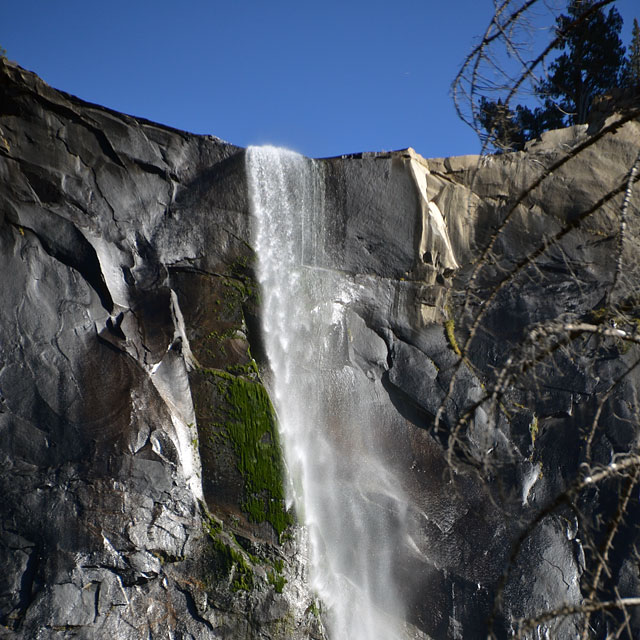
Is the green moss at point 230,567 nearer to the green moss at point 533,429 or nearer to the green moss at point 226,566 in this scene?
the green moss at point 226,566

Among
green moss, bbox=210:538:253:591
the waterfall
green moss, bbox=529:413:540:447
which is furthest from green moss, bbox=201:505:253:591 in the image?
green moss, bbox=529:413:540:447

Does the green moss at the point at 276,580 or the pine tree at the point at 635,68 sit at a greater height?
the pine tree at the point at 635,68

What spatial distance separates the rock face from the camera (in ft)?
20.3

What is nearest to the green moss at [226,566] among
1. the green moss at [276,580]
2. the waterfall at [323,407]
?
the green moss at [276,580]

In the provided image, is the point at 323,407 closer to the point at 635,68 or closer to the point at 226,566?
the point at 226,566

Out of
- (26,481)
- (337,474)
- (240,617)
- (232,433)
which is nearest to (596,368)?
(337,474)

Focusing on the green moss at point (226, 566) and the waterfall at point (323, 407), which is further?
the waterfall at point (323, 407)

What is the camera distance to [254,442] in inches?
273

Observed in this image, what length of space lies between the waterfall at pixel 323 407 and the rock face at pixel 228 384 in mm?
167

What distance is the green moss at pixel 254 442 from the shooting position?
6750mm

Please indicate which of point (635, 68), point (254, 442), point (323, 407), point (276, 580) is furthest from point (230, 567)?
point (635, 68)

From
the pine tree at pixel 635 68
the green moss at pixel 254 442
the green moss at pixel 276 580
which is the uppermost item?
the pine tree at pixel 635 68

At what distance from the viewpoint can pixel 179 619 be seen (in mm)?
6148

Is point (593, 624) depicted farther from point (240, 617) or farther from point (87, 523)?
point (87, 523)
